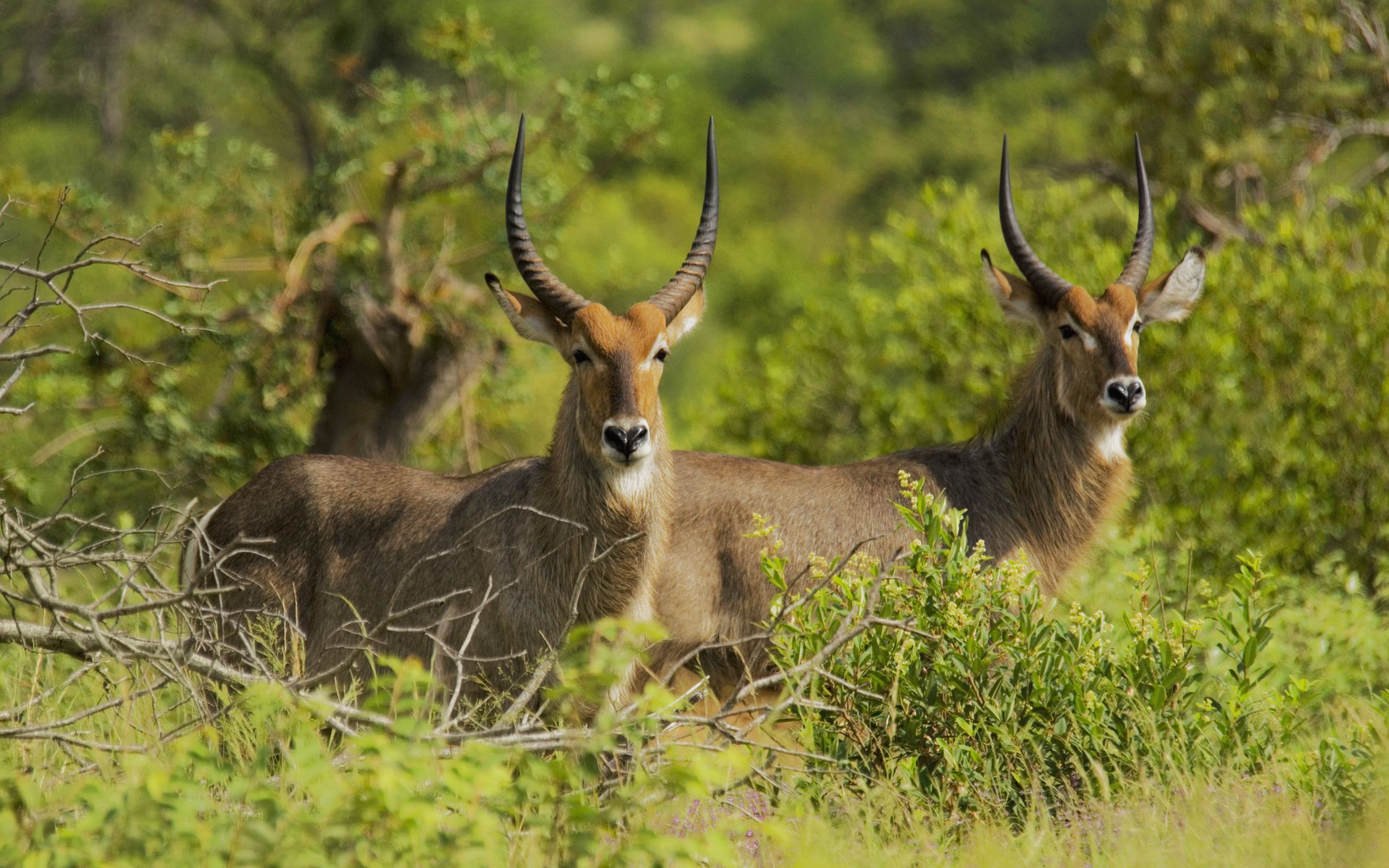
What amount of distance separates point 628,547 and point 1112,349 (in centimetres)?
225

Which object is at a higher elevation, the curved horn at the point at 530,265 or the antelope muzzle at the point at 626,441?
the curved horn at the point at 530,265

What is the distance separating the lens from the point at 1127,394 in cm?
534

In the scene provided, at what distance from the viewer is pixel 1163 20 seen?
32.7 feet

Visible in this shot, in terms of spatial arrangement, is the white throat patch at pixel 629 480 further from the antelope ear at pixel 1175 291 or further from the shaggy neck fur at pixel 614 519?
the antelope ear at pixel 1175 291

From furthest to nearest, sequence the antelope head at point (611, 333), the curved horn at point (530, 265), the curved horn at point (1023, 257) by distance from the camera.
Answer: the curved horn at point (1023, 257)
the curved horn at point (530, 265)
the antelope head at point (611, 333)

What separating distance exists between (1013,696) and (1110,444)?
202 cm

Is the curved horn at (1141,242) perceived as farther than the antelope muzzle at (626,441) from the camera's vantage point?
Yes

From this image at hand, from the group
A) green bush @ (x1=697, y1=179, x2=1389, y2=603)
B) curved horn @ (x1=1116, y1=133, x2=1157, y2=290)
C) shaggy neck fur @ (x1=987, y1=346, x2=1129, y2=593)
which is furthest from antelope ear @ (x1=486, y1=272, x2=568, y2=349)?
green bush @ (x1=697, y1=179, x2=1389, y2=603)

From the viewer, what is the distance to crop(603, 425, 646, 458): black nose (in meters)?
4.28

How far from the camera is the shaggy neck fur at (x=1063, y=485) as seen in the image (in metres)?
5.55

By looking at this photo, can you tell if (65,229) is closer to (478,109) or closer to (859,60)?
(478,109)

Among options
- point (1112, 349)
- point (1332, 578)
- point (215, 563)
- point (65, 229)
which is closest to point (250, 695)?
point (215, 563)

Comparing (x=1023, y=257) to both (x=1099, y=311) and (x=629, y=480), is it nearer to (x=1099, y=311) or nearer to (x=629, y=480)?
(x=1099, y=311)

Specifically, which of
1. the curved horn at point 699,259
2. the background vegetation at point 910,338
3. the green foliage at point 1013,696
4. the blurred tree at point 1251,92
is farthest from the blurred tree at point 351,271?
the green foliage at point 1013,696
